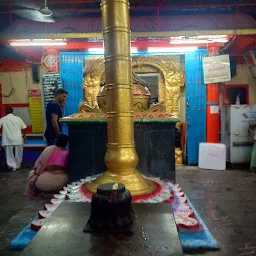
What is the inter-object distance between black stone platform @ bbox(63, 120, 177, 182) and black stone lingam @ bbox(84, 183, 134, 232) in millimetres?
2103

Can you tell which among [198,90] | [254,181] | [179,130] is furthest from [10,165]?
[254,181]

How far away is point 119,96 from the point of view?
2.45m

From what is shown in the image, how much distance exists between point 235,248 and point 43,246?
2008 mm

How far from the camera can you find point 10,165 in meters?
6.59

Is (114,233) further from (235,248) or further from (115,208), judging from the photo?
(235,248)

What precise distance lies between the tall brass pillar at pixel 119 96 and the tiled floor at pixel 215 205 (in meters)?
0.98

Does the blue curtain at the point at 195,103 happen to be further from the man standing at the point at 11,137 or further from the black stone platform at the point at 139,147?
the man standing at the point at 11,137

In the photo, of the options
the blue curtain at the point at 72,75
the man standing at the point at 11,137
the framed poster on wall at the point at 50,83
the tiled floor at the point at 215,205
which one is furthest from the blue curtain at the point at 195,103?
the man standing at the point at 11,137

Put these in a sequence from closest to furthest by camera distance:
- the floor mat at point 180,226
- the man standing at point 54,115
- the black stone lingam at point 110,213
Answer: the black stone lingam at point 110,213 < the floor mat at point 180,226 < the man standing at point 54,115

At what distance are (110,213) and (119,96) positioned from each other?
4.07 ft

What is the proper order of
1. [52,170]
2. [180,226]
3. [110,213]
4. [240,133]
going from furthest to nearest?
1. [240,133]
2. [52,170]
3. [180,226]
4. [110,213]

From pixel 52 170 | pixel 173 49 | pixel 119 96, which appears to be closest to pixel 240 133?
pixel 173 49

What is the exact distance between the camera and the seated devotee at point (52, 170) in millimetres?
3793

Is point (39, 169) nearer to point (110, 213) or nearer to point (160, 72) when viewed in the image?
point (110, 213)
